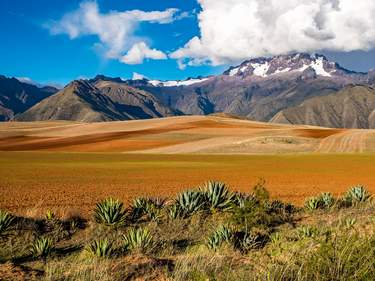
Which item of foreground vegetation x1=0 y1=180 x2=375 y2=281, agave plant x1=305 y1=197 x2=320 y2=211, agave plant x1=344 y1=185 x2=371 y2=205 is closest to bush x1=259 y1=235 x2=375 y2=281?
foreground vegetation x1=0 y1=180 x2=375 y2=281

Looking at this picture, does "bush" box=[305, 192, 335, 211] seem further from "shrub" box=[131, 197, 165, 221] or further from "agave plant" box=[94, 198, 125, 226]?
"agave plant" box=[94, 198, 125, 226]

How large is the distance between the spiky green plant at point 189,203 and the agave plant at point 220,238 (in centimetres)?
467

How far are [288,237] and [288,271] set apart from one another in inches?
273

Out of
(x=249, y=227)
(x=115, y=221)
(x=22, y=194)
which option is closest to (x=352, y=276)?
(x=249, y=227)

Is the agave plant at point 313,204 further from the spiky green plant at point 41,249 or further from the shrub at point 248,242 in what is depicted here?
the spiky green plant at point 41,249

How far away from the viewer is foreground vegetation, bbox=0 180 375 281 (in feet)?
26.1

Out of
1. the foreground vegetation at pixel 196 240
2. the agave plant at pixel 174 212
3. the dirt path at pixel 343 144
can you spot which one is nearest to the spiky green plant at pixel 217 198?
the foreground vegetation at pixel 196 240

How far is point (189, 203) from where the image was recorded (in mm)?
18984

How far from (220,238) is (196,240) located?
8.02 feet

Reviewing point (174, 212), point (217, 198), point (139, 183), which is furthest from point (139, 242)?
point (139, 183)

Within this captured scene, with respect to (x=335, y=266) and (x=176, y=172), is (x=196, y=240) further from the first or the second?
(x=176, y=172)

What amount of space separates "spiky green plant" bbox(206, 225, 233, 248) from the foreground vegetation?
0.10 ft

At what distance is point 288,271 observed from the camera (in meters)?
7.50

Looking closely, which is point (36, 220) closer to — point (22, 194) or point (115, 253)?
point (115, 253)
